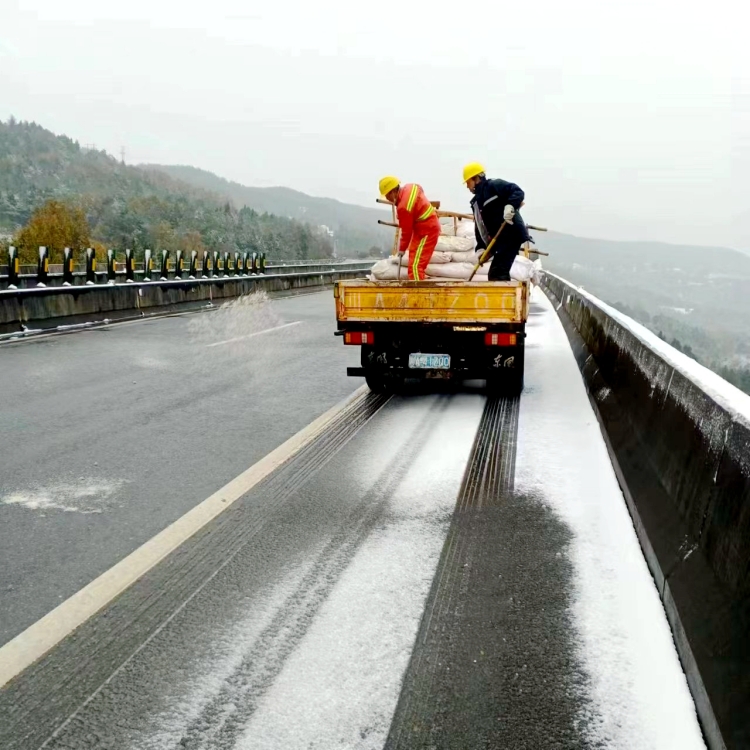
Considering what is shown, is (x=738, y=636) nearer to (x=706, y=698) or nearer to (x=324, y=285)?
(x=706, y=698)

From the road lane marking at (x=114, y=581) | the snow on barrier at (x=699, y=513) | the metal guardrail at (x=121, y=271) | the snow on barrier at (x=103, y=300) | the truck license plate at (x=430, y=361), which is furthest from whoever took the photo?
the metal guardrail at (x=121, y=271)

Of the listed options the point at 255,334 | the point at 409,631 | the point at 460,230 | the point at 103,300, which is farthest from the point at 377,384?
the point at 103,300

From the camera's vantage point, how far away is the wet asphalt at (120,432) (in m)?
3.85

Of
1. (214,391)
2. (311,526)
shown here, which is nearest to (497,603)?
(311,526)

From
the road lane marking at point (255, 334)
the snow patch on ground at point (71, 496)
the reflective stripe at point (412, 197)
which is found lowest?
the snow patch on ground at point (71, 496)

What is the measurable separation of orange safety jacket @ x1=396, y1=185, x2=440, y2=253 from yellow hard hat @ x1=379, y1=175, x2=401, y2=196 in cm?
14

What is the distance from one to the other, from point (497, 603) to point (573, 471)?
2.29 meters

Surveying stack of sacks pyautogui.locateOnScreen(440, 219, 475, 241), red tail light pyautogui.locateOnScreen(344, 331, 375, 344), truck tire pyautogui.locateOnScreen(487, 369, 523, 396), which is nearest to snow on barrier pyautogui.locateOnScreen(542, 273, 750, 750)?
truck tire pyautogui.locateOnScreen(487, 369, 523, 396)

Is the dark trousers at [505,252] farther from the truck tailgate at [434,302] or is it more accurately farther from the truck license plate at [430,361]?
the truck license plate at [430,361]

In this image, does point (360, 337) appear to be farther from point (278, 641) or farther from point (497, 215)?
point (278, 641)

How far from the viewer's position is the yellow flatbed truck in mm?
7848

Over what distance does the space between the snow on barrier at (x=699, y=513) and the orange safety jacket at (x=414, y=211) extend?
4167 mm

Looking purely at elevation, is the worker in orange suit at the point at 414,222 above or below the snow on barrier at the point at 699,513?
above

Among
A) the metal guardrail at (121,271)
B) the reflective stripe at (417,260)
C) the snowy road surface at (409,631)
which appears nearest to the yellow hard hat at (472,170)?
the reflective stripe at (417,260)
